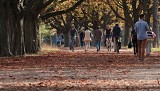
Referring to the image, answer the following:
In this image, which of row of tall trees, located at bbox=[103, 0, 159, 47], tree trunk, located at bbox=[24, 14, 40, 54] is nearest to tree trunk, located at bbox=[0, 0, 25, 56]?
tree trunk, located at bbox=[24, 14, 40, 54]

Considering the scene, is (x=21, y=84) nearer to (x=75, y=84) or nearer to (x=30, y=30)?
(x=75, y=84)

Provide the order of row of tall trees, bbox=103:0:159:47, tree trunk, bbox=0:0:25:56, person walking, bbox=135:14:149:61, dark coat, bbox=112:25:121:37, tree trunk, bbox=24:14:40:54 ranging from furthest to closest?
row of tall trees, bbox=103:0:159:47
dark coat, bbox=112:25:121:37
tree trunk, bbox=24:14:40:54
tree trunk, bbox=0:0:25:56
person walking, bbox=135:14:149:61

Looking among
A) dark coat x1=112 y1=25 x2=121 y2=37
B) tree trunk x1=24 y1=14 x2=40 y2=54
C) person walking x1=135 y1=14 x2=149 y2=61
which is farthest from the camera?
dark coat x1=112 y1=25 x2=121 y2=37

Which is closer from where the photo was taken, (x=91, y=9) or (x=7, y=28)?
(x=7, y=28)

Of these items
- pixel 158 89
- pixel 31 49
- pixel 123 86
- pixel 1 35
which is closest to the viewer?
pixel 158 89

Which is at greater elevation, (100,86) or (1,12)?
(1,12)

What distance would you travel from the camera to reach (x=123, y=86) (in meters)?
10.4

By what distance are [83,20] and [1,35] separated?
42145 millimetres

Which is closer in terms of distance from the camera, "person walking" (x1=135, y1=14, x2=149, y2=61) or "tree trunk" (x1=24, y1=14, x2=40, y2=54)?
"person walking" (x1=135, y1=14, x2=149, y2=61)

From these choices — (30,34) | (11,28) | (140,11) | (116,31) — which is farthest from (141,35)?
(140,11)

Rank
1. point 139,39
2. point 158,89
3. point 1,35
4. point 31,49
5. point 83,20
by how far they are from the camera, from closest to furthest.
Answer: point 158,89
point 139,39
point 1,35
point 31,49
point 83,20

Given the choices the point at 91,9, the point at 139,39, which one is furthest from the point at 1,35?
the point at 91,9

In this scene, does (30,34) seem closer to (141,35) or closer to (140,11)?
(141,35)

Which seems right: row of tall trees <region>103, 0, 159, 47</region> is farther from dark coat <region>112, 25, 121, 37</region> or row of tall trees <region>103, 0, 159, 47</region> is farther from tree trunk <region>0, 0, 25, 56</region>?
tree trunk <region>0, 0, 25, 56</region>
